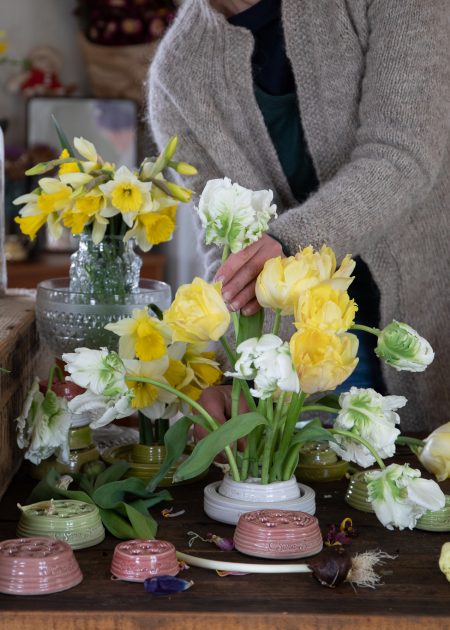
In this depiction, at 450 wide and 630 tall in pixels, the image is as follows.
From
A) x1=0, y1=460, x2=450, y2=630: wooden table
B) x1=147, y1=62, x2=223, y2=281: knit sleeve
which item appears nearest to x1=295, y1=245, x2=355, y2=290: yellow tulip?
x1=0, y1=460, x2=450, y2=630: wooden table

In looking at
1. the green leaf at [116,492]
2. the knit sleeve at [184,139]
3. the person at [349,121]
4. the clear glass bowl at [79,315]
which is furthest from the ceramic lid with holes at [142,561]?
the knit sleeve at [184,139]

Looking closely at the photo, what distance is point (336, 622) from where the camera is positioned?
2.21ft

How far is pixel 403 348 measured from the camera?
0.84m

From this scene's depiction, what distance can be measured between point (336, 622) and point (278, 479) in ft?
0.75

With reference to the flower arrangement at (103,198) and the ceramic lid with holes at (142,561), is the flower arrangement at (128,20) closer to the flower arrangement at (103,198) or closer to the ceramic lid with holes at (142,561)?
the flower arrangement at (103,198)

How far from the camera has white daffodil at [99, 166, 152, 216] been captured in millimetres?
1062

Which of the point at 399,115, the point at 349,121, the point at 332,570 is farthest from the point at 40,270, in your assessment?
the point at 332,570

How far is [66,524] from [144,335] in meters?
0.18

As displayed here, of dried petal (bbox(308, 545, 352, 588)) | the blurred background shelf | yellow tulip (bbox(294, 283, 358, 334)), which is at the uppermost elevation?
yellow tulip (bbox(294, 283, 358, 334))

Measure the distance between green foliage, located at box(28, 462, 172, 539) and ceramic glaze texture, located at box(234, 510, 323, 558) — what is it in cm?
9

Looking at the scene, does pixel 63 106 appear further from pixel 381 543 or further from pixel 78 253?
pixel 381 543

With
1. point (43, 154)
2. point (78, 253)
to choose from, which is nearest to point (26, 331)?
point (78, 253)

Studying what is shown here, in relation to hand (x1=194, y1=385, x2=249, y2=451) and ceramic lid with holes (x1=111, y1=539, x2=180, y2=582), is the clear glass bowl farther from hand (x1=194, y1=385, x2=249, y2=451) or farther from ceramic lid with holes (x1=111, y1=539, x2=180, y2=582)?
ceramic lid with holes (x1=111, y1=539, x2=180, y2=582)

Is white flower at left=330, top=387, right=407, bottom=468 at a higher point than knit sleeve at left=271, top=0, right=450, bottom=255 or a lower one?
lower
